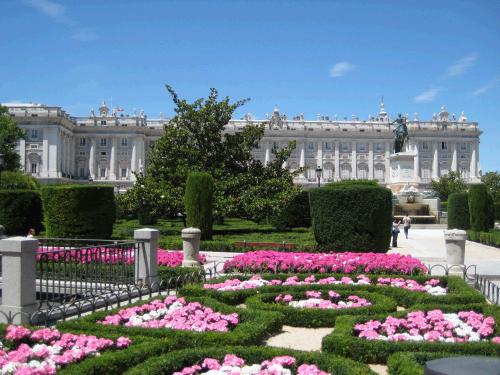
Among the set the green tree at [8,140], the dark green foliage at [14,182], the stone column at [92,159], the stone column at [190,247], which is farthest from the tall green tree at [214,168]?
the stone column at [92,159]

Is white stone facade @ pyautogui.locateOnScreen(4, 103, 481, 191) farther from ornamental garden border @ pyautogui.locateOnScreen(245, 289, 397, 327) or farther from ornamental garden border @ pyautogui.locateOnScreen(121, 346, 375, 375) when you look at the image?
ornamental garden border @ pyautogui.locateOnScreen(121, 346, 375, 375)

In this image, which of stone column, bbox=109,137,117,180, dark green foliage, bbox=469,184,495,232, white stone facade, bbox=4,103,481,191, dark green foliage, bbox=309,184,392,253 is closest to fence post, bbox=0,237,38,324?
dark green foliage, bbox=309,184,392,253

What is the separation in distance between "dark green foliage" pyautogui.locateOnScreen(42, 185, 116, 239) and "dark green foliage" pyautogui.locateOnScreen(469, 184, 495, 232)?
19.6 meters

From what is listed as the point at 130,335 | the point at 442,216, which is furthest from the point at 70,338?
the point at 442,216

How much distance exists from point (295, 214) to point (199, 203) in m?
11.4

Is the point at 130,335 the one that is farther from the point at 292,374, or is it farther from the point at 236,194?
the point at 236,194

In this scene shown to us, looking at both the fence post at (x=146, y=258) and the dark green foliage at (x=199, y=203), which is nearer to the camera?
the fence post at (x=146, y=258)

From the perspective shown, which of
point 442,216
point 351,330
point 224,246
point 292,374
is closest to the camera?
point 292,374

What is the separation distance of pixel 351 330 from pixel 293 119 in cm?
9492

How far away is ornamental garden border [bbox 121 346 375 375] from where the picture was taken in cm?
544

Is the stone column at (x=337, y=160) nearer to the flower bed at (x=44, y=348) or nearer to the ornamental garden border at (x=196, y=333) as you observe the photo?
the ornamental garden border at (x=196, y=333)

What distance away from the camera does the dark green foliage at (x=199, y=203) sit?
68.0 feet

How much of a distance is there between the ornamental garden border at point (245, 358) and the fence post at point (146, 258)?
572 cm

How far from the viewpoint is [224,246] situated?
19688mm
